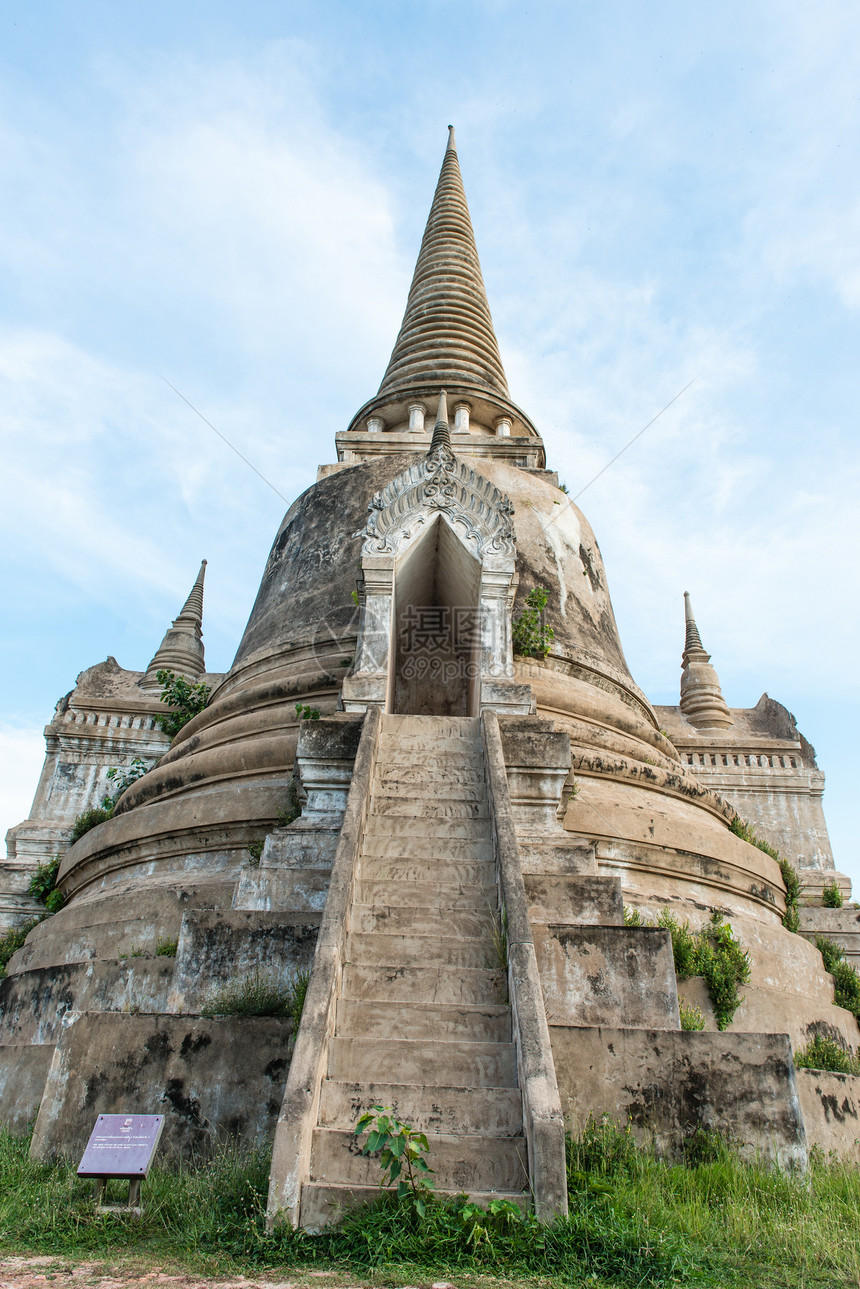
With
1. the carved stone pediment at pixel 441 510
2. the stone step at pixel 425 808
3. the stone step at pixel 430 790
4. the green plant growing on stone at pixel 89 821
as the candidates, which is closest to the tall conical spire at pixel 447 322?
the carved stone pediment at pixel 441 510

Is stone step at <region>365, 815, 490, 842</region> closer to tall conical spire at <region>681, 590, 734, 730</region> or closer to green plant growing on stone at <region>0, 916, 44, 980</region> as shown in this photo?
green plant growing on stone at <region>0, 916, 44, 980</region>

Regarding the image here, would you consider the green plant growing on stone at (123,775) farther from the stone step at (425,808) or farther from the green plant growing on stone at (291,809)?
the stone step at (425,808)

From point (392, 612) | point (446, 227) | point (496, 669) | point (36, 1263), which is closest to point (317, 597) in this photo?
point (392, 612)

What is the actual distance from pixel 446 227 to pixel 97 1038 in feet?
62.3

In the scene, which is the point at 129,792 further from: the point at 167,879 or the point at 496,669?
the point at 496,669

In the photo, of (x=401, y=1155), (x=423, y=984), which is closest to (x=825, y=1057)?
(x=423, y=984)

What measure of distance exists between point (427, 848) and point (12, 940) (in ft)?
26.1

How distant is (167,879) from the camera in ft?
Answer: 26.4

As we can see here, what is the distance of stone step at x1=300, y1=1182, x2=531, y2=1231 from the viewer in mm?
3514

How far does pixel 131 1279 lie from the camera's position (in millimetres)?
3158

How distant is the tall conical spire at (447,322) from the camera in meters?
15.8

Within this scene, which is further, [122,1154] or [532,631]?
[532,631]

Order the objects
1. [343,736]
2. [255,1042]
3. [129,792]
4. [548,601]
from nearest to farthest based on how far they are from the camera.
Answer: [255,1042] → [343,736] → [129,792] → [548,601]

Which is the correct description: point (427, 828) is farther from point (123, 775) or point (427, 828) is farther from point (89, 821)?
point (123, 775)
